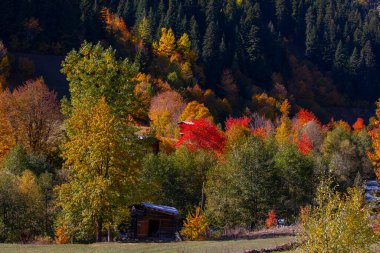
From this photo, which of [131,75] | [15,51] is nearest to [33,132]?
[131,75]

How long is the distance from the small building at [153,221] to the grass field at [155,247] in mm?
9317

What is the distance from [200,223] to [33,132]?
28308 millimetres

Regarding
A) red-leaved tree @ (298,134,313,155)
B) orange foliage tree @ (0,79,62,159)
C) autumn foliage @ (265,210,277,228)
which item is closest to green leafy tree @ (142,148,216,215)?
autumn foliage @ (265,210,277,228)

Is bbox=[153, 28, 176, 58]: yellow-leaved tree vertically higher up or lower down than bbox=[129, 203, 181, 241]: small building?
higher up

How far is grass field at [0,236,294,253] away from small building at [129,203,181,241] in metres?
9.32

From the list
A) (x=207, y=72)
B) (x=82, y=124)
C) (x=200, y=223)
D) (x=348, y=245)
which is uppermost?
(x=207, y=72)

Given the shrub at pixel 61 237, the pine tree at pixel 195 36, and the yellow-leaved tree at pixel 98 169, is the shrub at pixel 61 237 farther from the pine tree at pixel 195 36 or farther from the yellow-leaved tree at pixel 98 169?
the pine tree at pixel 195 36

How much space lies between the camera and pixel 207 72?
152750 millimetres

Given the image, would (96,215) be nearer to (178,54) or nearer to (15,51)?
(15,51)

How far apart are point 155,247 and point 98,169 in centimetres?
661

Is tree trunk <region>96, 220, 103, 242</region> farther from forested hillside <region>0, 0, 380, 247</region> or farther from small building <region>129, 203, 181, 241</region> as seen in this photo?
small building <region>129, 203, 181, 241</region>

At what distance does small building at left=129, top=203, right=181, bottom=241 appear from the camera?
43.9 meters

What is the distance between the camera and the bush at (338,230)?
699 inches

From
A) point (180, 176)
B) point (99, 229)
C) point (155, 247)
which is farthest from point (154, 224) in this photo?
point (155, 247)
